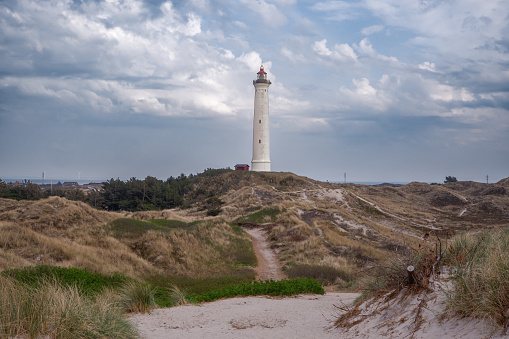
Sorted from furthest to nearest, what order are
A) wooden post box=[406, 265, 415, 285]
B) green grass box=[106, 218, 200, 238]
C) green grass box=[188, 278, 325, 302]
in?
green grass box=[106, 218, 200, 238] < green grass box=[188, 278, 325, 302] < wooden post box=[406, 265, 415, 285]

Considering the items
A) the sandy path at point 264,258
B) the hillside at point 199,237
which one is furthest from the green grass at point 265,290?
the sandy path at point 264,258

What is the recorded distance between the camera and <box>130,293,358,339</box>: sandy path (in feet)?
24.6

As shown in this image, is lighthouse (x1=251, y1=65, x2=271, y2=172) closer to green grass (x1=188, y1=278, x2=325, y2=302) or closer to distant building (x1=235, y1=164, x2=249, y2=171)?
distant building (x1=235, y1=164, x2=249, y2=171)

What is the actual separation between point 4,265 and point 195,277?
24.5 feet

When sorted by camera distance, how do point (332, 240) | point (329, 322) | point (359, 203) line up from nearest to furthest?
1. point (329, 322)
2. point (332, 240)
3. point (359, 203)

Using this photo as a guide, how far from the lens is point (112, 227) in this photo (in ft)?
76.8

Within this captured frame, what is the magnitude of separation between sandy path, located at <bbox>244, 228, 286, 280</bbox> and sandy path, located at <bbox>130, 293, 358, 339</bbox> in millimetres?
7732

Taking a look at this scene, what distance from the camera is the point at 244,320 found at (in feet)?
28.2

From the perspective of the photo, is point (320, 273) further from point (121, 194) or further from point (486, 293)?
point (121, 194)

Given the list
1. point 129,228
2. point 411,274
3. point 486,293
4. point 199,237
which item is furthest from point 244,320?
point 129,228

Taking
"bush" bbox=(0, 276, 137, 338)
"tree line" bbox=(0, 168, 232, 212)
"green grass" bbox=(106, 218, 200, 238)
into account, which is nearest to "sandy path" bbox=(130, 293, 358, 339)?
"bush" bbox=(0, 276, 137, 338)

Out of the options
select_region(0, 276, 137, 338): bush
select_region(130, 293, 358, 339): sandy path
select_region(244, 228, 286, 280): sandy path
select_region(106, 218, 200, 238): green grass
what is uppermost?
select_region(0, 276, 137, 338): bush

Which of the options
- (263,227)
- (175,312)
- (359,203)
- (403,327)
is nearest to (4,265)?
(175,312)

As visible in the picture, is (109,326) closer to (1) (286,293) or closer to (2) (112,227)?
(1) (286,293)
